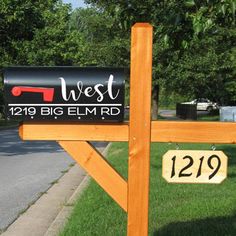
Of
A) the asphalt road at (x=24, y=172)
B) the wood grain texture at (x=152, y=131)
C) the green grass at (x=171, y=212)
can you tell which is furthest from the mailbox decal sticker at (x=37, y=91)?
the asphalt road at (x=24, y=172)

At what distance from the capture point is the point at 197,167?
3857 millimetres

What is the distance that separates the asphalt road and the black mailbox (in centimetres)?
404

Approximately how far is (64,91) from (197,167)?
1.01 m

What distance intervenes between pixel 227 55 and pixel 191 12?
3341cm

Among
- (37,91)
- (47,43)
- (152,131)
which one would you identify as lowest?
(47,43)

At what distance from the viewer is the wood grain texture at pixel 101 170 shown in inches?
151

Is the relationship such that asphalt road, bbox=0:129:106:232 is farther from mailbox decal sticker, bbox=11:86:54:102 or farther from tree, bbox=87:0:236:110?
mailbox decal sticker, bbox=11:86:54:102

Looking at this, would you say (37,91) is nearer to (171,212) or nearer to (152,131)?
(152,131)

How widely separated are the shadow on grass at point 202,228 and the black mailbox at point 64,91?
2.67m

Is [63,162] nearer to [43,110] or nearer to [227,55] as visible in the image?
[43,110]

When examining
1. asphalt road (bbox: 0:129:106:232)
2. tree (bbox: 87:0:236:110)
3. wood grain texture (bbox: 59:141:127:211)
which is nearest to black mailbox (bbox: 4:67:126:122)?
wood grain texture (bbox: 59:141:127:211)

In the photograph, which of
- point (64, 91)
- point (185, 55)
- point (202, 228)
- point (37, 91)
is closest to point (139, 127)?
point (64, 91)

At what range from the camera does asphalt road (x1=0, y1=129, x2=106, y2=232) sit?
9031 mm

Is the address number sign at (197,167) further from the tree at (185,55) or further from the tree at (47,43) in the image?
the tree at (47,43)
